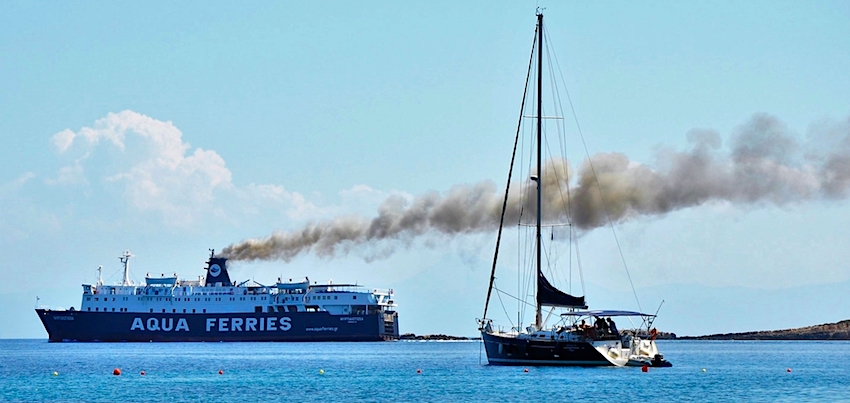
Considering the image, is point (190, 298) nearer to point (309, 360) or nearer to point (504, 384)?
point (309, 360)

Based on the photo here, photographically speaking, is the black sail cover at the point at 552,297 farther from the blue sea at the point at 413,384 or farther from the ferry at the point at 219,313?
the ferry at the point at 219,313

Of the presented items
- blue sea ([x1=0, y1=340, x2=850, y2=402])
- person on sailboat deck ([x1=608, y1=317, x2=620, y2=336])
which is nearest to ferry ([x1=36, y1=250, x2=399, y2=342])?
blue sea ([x1=0, y1=340, x2=850, y2=402])

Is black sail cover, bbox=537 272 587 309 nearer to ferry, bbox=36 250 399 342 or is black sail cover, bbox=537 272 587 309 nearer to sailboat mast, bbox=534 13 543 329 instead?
sailboat mast, bbox=534 13 543 329

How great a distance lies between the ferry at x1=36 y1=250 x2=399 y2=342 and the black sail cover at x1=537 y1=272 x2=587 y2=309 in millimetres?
69361

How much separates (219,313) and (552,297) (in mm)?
75225

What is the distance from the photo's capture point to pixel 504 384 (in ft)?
146

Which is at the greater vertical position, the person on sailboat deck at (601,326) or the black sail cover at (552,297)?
the black sail cover at (552,297)

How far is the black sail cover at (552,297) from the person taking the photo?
160 ft

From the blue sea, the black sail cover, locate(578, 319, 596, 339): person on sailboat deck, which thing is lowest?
the blue sea

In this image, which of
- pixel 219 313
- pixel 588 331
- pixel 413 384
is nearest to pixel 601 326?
pixel 588 331

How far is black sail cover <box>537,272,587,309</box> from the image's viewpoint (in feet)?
160

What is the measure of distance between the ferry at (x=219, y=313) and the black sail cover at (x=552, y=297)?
69361mm

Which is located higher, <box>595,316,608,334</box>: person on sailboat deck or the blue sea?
<box>595,316,608,334</box>: person on sailboat deck

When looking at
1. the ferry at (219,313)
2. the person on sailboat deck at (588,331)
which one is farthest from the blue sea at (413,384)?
the ferry at (219,313)
